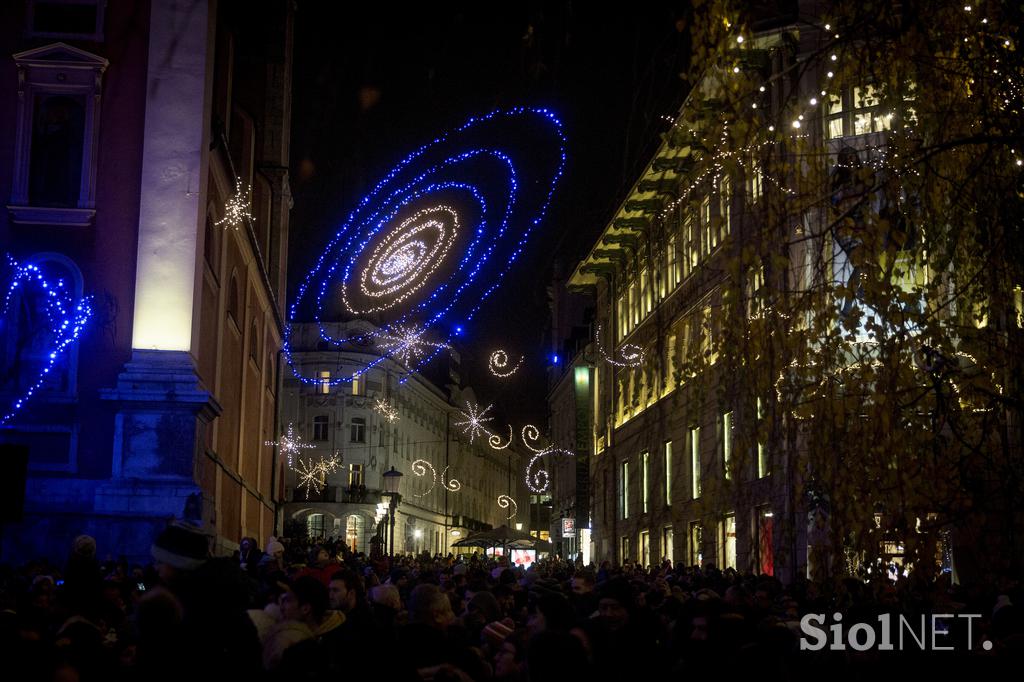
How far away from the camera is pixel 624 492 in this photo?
5031 centimetres

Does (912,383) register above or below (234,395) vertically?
below

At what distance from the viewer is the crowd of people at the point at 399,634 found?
5559 mm

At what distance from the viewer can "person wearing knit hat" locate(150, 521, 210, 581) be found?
670cm

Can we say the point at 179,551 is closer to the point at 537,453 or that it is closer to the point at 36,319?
the point at 36,319

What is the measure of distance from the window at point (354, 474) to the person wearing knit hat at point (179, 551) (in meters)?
77.2

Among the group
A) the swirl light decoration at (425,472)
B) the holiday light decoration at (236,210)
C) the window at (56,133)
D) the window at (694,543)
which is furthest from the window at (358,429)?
the window at (56,133)

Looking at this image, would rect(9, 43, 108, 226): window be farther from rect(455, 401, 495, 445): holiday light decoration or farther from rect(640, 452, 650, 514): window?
rect(640, 452, 650, 514): window

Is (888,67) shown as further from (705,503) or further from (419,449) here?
(419,449)

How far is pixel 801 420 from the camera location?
376 inches

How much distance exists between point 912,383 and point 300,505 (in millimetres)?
75999

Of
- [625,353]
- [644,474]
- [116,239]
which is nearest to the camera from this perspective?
[116,239]

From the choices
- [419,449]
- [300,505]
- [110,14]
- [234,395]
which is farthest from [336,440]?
[110,14]

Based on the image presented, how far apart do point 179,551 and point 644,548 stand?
133 feet

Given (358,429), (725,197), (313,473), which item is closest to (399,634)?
(725,197)
